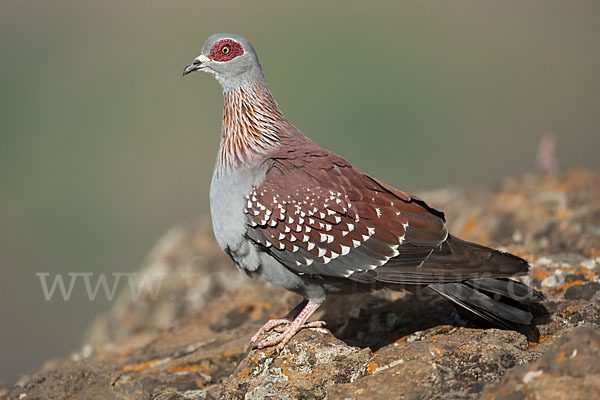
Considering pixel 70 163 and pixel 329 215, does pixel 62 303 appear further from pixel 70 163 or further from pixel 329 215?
pixel 329 215

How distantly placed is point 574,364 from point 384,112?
70.5 feet

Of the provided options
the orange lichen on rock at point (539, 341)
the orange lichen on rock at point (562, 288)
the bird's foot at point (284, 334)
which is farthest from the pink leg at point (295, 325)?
the orange lichen on rock at point (562, 288)

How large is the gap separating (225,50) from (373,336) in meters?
3.12

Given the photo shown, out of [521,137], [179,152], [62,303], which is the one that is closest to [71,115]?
[179,152]

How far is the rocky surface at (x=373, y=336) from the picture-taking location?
13.6 feet

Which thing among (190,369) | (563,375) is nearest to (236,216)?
(190,369)

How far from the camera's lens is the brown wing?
5.31m

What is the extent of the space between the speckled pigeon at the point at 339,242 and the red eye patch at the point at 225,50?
119 centimetres

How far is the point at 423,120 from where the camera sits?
2430 centimetres

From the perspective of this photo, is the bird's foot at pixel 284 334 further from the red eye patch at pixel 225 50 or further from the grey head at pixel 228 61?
the red eye patch at pixel 225 50

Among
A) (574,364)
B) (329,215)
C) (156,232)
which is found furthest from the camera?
(156,232)

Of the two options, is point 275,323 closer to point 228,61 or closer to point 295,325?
point 295,325

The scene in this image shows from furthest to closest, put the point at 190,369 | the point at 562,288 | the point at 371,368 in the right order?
1. the point at 190,369
2. the point at 562,288
3. the point at 371,368

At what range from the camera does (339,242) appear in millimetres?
5332
